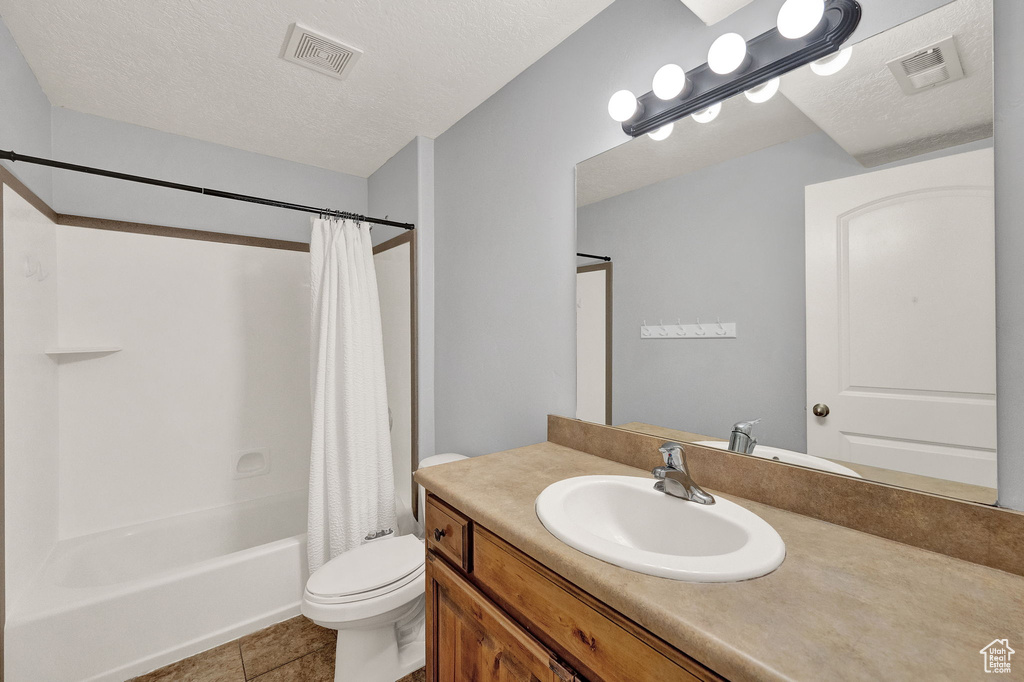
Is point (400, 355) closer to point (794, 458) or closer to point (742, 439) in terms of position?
point (742, 439)

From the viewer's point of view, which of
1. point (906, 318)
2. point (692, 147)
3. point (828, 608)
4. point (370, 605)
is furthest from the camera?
point (370, 605)

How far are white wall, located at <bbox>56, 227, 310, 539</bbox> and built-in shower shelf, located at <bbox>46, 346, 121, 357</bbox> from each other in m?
0.04

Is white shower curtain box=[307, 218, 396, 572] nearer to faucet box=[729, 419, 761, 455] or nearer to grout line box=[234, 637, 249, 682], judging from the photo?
grout line box=[234, 637, 249, 682]

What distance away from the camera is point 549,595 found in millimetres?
780

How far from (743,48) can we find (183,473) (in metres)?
3.00

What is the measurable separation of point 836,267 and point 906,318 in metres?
0.17

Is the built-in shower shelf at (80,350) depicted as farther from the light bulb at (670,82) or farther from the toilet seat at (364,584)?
the light bulb at (670,82)

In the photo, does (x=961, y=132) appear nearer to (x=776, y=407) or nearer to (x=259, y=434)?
(x=776, y=407)

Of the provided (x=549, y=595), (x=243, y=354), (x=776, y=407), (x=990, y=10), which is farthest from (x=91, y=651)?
(x=990, y=10)

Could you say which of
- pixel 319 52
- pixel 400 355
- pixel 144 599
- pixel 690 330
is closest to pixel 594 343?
pixel 690 330

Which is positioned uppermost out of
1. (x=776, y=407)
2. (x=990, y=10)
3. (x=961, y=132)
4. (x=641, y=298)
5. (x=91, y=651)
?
(x=990, y=10)

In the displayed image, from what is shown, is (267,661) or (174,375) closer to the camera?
(267,661)

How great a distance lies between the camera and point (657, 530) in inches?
38.4

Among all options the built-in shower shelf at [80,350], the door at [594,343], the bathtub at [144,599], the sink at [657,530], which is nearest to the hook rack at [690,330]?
the door at [594,343]
